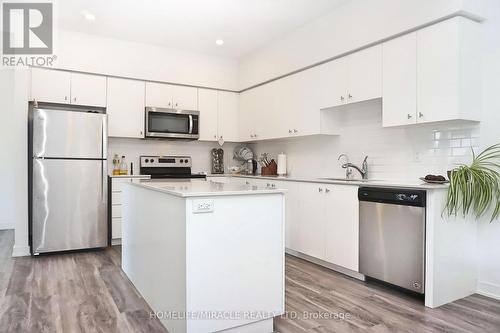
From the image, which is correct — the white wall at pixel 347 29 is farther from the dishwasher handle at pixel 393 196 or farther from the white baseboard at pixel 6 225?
the white baseboard at pixel 6 225

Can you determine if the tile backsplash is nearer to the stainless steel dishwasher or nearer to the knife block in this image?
the knife block

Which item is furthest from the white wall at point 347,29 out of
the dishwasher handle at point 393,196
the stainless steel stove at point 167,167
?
the stainless steel stove at point 167,167

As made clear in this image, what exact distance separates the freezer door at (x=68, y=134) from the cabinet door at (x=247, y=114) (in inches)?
82.2

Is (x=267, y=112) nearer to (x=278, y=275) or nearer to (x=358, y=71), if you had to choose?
(x=358, y=71)

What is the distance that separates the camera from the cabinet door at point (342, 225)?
311cm

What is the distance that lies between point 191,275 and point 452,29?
2.66 metres

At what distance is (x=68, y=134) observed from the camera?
12.9 ft

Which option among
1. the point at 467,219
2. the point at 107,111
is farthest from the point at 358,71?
the point at 107,111

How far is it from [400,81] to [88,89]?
12.1 feet

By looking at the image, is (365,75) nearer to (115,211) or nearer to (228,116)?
(228,116)

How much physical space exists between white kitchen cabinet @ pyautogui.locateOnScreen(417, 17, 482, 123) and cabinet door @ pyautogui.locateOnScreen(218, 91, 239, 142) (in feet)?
10.2

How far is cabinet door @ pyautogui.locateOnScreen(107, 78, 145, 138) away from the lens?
4543mm

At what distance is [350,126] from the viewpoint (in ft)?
12.8

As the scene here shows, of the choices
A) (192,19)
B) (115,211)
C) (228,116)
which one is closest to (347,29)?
(192,19)
